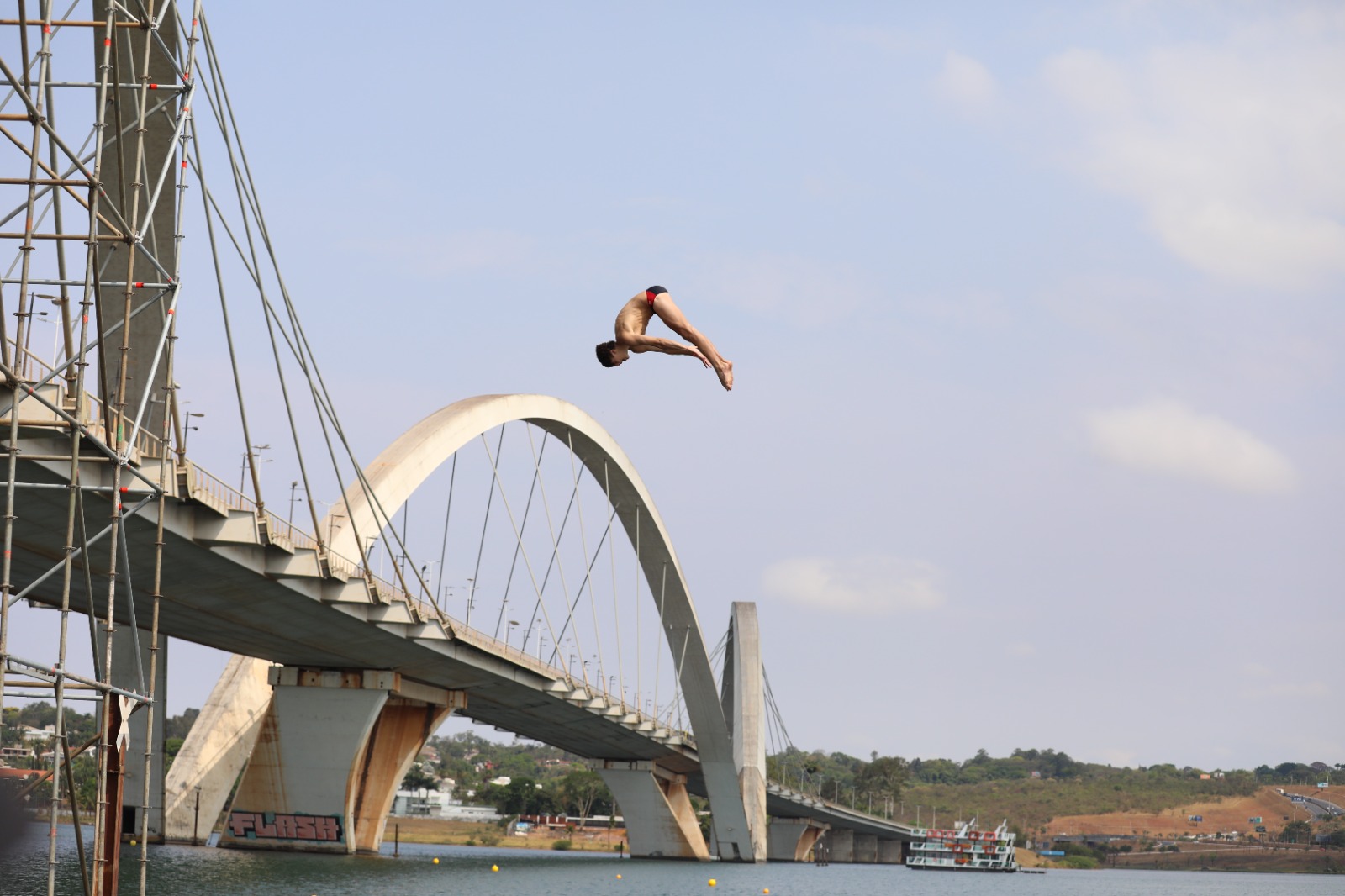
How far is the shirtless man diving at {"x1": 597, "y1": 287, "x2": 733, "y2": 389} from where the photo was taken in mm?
15492

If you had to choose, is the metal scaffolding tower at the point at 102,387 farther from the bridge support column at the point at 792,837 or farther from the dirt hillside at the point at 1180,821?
the dirt hillside at the point at 1180,821

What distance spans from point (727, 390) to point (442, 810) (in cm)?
16993

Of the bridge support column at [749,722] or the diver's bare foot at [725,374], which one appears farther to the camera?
the bridge support column at [749,722]

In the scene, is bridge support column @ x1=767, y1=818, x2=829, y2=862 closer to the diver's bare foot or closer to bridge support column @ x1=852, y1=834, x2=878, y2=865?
bridge support column @ x1=852, y1=834, x2=878, y2=865

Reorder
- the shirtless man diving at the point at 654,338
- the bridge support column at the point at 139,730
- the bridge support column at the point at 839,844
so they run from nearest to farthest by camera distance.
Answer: the shirtless man diving at the point at 654,338
the bridge support column at the point at 139,730
the bridge support column at the point at 839,844

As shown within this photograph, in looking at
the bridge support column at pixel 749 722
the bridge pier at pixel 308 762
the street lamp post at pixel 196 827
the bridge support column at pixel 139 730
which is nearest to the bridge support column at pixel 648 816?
the bridge support column at pixel 749 722

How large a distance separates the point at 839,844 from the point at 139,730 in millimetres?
113100

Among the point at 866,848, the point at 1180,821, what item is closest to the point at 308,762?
the point at 866,848

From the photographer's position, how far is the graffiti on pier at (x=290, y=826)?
2267 inches

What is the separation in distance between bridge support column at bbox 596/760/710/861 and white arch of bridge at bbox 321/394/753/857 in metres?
2.66

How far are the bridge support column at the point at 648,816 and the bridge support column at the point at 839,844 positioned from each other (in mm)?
60849

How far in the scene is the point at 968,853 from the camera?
13725cm

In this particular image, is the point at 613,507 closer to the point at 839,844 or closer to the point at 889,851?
the point at 839,844

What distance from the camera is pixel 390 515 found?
56.5m
